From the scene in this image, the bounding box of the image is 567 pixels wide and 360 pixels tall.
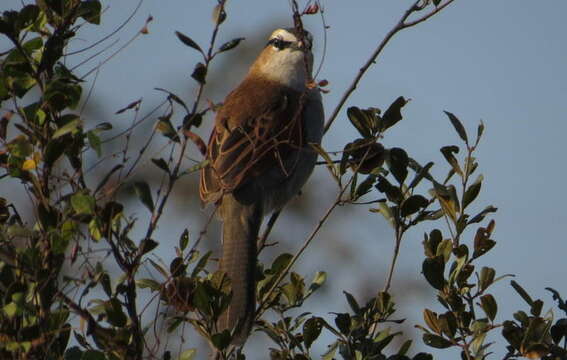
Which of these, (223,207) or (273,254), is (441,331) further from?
(273,254)

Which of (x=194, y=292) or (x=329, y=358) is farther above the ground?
(x=194, y=292)

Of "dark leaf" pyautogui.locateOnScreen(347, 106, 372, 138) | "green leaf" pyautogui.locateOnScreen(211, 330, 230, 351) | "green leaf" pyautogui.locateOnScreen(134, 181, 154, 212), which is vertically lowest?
"green leaf" pyautogui.locateOnScreen(211, 330, 230, 351)

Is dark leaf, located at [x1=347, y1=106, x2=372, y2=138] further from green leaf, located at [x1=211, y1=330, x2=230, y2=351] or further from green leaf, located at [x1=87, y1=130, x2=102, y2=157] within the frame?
green leaf, located at [x1=87, y1=130, x2=102, y2=157]

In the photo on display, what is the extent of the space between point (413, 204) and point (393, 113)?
400mm

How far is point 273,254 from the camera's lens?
8.11 m

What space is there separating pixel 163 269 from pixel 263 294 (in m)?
0.59

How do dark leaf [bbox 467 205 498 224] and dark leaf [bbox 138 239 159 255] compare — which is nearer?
dark leaf [bbox 138 239 159 255]

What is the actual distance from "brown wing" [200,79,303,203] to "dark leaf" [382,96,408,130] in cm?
99

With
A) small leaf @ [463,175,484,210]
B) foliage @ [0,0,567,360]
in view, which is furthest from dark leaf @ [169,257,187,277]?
small leaf @ [463,175,484,210]

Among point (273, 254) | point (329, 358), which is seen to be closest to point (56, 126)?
point (329, 358)

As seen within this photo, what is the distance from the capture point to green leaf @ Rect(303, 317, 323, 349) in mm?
2982

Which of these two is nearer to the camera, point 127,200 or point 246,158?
point 127,200

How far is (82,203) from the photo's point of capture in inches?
85.5

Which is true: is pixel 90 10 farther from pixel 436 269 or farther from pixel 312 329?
pixel 436 269
